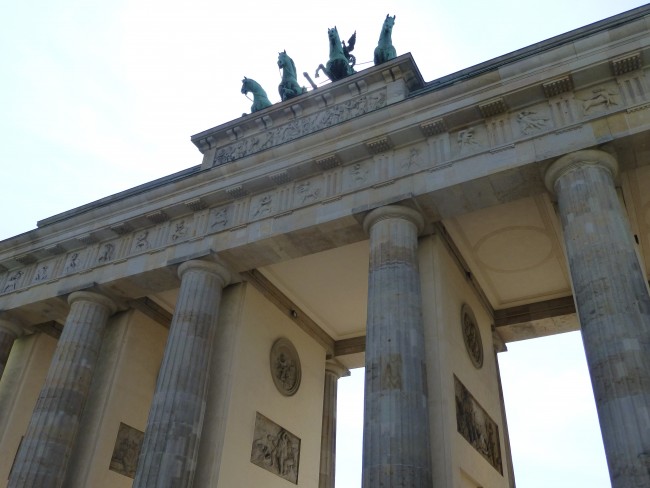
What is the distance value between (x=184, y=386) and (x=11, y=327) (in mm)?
8269

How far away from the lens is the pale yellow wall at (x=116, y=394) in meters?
15.5

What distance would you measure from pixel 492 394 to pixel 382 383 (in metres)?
5.92

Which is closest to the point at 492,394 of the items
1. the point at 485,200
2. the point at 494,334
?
the point at 494,334

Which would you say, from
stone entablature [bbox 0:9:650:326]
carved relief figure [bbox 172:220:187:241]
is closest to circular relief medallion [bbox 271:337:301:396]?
stone entablature [bbox 0:9:650:326]

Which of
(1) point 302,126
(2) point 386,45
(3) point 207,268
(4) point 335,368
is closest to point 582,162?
(1) point 302,126

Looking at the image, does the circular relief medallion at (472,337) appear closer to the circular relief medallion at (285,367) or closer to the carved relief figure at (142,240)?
the circular relief medallion at (285,367)

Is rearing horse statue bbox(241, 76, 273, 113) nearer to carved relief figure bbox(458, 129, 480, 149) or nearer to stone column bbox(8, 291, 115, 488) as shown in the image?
stone column bbox(8, 291, 115, 488)

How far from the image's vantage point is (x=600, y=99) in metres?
12.2

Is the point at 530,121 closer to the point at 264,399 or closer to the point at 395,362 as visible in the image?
the point at 395,362

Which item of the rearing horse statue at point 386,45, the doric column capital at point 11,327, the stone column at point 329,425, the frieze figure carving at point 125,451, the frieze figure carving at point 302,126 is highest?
the rearing horse statue at point 386,45

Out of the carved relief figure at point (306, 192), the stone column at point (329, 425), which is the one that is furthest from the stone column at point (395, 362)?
the stone column at point (329, 425)

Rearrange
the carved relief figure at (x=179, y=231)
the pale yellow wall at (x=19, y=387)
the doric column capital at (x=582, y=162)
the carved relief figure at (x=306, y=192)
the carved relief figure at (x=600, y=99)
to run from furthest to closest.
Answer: the pale yellow wall at (x=19, y=387) → the carved relief figure at (x=179, y=231) → the carved relief figure at (x=306, y=192) → the carved relief figure at (x=600, y=99) → the doric column capital at (x=582, y=162)

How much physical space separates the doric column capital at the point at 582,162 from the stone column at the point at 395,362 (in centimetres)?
306

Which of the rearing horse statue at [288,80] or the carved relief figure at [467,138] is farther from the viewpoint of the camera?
the rearing horse statue at [288,80]
